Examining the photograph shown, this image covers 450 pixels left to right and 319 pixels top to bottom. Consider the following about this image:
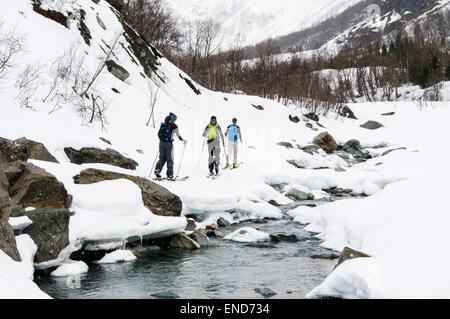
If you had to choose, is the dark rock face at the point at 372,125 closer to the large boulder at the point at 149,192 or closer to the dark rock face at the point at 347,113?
the dark rock face at the point at 347,113

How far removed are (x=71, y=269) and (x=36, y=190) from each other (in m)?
1.40

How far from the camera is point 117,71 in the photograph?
2002 centimetres

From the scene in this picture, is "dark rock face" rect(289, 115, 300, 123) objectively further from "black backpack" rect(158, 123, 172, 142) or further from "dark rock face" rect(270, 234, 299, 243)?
"dark rock face" rect(270, 234, 299, 243)

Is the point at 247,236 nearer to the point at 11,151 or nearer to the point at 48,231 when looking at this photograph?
the point at 48,231

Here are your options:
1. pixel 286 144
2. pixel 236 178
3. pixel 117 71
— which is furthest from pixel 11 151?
pixel 286 144

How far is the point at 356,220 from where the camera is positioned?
7.89 meters

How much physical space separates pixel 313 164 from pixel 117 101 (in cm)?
1050

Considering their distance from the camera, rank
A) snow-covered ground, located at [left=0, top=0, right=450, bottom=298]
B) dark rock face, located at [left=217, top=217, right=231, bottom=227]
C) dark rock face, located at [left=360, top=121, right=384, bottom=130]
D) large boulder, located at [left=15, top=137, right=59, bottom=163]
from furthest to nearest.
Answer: dark rock face, located at [left=360, top=121, right=384, bottom=130] → dark rock face, located at [left=217, top=217, right=231, bottom=227] → large boulder, located at [left=15, top=137, right=59, bottom=163] → snow-covered ground, located at [left=0, top=0, right=450, bottom=298]

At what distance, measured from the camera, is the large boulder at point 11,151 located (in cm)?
700

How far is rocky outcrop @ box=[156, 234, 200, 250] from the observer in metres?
7.75

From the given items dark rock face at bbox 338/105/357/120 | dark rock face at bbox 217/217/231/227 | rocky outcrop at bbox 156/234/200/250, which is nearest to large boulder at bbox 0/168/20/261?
rocky outcrop at bbox 156/234/200/250

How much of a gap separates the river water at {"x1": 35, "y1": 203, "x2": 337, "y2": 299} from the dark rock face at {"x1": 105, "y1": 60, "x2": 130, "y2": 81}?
14.4 metres

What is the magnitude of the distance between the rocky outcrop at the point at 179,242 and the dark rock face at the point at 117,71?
1407 cm

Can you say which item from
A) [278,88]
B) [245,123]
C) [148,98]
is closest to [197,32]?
[278,88]
